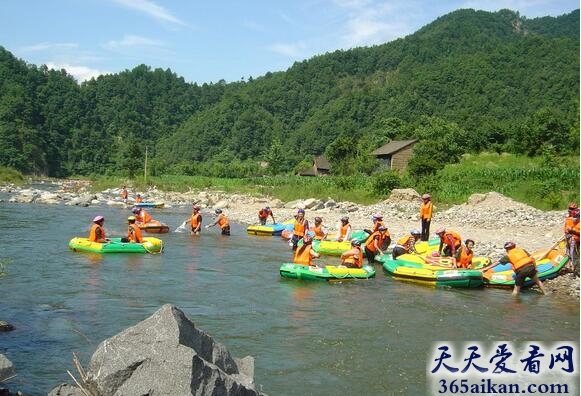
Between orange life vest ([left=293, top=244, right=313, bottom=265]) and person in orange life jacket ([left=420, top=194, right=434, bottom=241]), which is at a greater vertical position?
person in orange life jacket ([left=420, top=194, right=434, bottom=241])

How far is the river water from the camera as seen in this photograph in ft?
25.8

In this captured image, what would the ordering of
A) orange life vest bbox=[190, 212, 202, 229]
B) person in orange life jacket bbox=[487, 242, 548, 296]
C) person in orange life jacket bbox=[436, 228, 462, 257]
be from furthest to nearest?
orange life vest bbox=[190, 212, 202, 229]
person in orange life jacket bbox=[436, 228, 462, 257]
person in orange life jacket bbox=[487, 242, 548, 296]

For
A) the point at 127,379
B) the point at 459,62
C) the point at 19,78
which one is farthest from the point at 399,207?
the point at 19,78

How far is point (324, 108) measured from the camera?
128 m

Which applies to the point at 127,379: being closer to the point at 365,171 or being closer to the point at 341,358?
the point at 341,358

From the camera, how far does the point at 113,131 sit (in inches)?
5389

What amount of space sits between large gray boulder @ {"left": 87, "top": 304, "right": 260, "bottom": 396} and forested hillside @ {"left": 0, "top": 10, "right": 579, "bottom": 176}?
39.4 m

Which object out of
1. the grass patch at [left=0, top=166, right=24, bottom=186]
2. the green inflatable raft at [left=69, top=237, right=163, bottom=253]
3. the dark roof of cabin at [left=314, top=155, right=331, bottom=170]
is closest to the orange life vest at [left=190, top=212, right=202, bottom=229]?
the green inflatable raft at [left=69, top=237, right=163, bottom=253]

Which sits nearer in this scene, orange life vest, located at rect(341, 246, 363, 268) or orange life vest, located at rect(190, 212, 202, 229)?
orange life vest, located at rect(341, 246, 363, 268)

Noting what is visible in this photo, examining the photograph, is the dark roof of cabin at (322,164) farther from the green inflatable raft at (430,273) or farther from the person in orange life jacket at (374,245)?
the green inflatable raft at (430,273)

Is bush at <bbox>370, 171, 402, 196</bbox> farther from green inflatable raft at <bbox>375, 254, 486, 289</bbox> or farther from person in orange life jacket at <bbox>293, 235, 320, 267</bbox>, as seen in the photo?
person in orange life jacket at <bbox>293, 235, 320, 267</bbox>

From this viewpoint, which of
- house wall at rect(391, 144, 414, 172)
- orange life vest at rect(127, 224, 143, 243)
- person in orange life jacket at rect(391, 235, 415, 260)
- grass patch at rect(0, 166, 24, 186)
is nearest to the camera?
person in orange life jacket at rect(391, 235, 415, 260)

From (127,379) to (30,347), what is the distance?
13.3 feet

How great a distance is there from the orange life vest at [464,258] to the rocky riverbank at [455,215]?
75.8 inches
